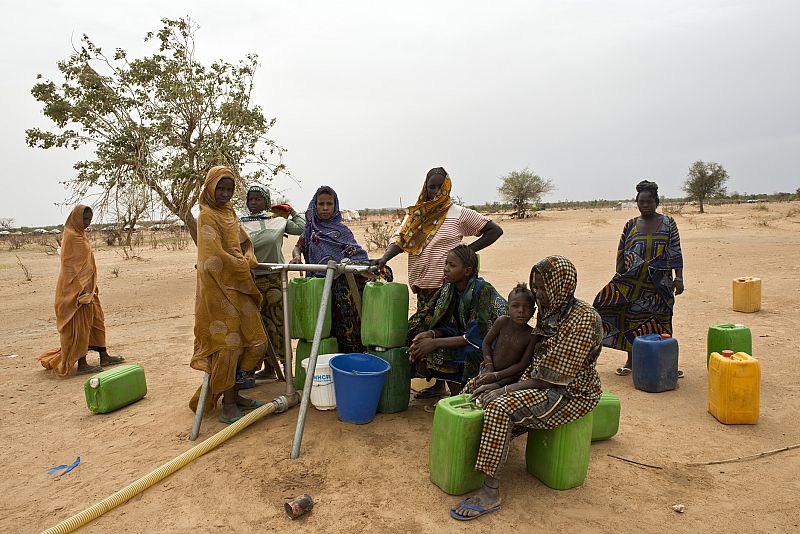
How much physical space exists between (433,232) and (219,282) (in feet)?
5.19

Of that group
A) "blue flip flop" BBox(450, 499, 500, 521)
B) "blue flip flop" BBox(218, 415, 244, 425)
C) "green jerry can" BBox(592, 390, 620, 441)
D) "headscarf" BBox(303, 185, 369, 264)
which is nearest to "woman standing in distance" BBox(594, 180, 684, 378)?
"green jerry can" BBox(592, 390, 620, 441)

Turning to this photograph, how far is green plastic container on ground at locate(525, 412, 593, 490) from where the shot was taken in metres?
2.90

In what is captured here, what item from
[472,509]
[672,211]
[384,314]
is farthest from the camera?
[672,211]

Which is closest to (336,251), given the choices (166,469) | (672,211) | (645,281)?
(166,469)

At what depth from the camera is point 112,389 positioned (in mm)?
4453

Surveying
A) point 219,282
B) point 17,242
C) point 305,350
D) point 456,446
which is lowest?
point 456,446

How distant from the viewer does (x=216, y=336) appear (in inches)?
146

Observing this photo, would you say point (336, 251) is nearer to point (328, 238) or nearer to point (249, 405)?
point (328, 238)

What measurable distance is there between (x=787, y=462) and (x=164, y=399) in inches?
183

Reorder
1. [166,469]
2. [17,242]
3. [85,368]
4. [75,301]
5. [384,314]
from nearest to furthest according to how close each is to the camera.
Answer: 1. [166,469]
2. [384,314]
3. [75,301]
4. [85,368]
5. [17,242]

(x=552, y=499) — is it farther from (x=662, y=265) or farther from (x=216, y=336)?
(x=662, y=265)

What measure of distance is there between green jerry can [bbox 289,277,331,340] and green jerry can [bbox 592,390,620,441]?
1.97m

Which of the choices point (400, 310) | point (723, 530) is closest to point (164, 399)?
point (400, 310)

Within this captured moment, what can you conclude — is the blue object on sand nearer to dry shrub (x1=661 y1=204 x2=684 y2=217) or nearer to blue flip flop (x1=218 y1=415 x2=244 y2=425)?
blue flip flop (x1=218 y1=415 x2=244 y2=425)
